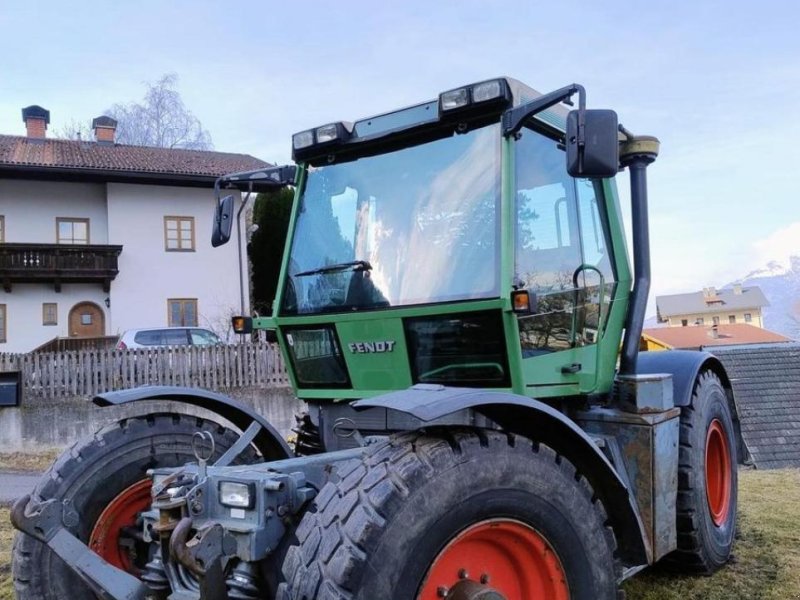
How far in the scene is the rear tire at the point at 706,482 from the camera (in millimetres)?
3967

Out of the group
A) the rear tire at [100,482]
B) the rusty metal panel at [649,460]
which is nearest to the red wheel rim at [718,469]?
the rusty metal panel at [649,460]

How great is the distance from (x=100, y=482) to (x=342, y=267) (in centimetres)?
153

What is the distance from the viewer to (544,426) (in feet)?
9.54

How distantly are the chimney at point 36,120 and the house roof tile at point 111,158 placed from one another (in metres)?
0.73

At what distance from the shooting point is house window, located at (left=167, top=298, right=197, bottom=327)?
2648cm

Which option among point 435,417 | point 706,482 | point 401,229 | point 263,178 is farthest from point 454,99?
point 706,482

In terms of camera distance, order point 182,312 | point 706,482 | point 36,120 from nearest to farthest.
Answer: point 706,482, point 182,312, point 36,120

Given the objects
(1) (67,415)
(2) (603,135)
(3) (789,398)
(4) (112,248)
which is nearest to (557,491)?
(2) (603,135)

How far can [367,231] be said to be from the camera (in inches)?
143

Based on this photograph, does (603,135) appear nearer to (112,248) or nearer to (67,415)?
(67,415)

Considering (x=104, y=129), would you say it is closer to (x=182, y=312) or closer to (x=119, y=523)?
(x=182, y=312)

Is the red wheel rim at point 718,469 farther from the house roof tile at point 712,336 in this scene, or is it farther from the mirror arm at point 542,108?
the house roof tile at point 712,336

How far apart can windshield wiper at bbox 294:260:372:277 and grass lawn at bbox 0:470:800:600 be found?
2333mm

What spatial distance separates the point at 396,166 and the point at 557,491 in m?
1.80
